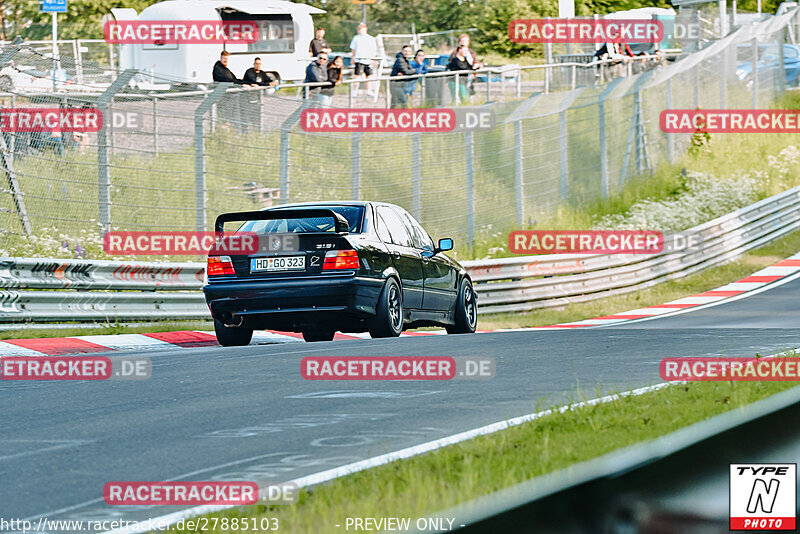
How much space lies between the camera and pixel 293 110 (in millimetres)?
18219

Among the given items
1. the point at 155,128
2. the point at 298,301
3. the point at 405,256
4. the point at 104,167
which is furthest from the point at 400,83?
the point at 298,301

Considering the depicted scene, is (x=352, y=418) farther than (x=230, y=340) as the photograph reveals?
No

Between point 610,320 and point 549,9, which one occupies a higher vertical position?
point 549,9

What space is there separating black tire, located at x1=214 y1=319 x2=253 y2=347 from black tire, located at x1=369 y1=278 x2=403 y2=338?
4.70ft

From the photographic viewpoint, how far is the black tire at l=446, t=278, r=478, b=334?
1518 centimetres

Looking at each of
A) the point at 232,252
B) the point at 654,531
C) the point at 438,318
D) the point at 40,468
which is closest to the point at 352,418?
the point at 40,468

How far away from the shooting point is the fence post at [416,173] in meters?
20.7

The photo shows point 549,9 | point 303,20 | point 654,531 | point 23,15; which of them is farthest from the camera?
point 549,9

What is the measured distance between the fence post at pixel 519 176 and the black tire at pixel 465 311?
7688mm

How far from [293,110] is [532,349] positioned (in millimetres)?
8159

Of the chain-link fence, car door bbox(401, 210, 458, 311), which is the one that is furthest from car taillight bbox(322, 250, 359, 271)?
the chain-link fence

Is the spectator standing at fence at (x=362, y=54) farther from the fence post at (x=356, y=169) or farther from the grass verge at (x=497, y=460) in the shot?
the grass verge at (x=497, y=460)

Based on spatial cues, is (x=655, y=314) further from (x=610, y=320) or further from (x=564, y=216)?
(x=564, y=216)

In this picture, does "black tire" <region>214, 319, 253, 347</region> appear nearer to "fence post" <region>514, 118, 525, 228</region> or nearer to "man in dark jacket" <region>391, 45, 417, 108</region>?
"man in dark jacket" <region>391, 45, 417, 108</region>
